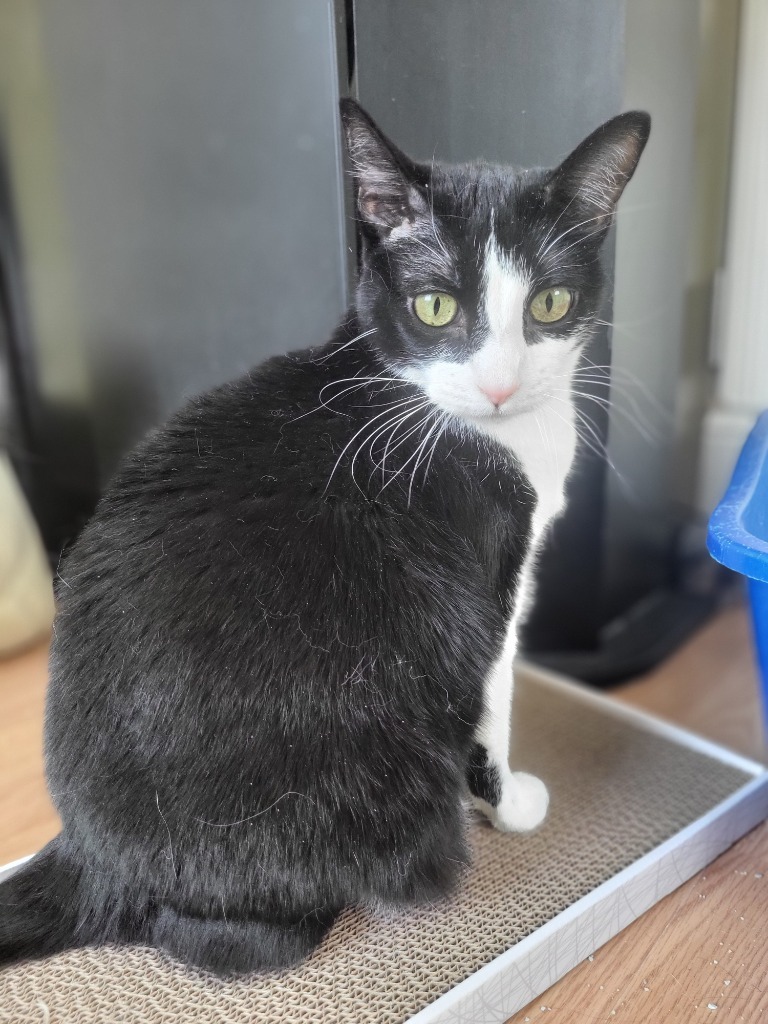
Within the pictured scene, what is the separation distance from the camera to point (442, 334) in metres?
0.53

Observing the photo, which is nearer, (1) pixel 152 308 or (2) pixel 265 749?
(2) pixel 265 749

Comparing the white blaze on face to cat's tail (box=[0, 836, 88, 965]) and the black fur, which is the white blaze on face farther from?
cat's tail (box=[0, 836, 88, 965])

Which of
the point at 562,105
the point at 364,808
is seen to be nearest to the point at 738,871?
the point at 364,808

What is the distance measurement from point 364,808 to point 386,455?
222 mm

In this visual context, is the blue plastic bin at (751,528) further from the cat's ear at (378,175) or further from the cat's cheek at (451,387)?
the cat's ear at (378,175)

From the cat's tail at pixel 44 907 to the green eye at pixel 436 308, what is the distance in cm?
42

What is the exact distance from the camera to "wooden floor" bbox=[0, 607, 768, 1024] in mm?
561

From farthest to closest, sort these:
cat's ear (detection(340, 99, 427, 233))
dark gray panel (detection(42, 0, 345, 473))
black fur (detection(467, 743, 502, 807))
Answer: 1. dark gray panel (detection(42, 0, 345, 473))
2. black fur (detection(467, 743, 502, 807))
3. cat's ear (detection(340, 99, 427, 233))

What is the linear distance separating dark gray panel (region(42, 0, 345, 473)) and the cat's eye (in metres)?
0.22

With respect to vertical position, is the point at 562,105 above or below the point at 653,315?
above

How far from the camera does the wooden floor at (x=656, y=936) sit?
561 millimetres

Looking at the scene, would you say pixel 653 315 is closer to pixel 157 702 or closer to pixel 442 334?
pixel 442 334

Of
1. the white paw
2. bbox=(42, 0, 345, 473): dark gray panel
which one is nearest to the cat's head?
bbox=(42, 0, 345, 473): dark gray panel

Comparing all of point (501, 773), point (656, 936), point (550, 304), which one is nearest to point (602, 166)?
point (550, 304)
